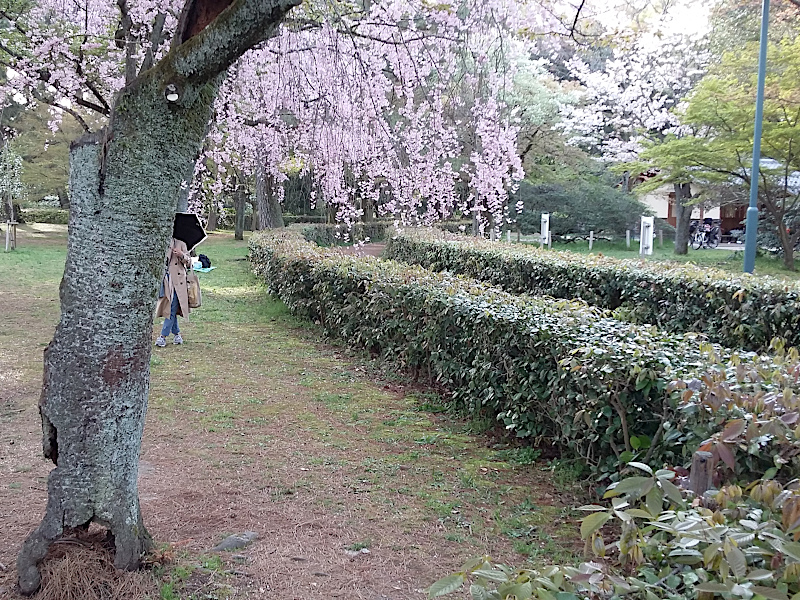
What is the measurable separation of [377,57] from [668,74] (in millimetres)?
20566

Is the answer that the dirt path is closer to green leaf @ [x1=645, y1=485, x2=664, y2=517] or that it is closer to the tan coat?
the tan coat

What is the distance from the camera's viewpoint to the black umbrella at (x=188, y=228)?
22.6ft

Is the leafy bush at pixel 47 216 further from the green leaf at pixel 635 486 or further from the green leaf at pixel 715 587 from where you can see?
the green leaf at pixel 715 587

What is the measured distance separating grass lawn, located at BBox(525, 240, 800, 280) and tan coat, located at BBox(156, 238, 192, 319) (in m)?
12.3

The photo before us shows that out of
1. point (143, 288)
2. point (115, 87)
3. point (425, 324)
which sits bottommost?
point (425, 324)

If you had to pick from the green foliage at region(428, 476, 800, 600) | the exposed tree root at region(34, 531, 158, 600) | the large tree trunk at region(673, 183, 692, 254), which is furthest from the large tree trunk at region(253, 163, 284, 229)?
the green foliage at region(428, 476, 800, 600)

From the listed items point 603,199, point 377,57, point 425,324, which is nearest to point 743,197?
point 603,199

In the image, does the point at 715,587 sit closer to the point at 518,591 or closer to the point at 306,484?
the point at 518,591

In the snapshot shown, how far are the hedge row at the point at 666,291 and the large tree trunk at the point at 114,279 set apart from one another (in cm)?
343

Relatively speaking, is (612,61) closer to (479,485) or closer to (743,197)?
(743,197)

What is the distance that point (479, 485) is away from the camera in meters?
4.35

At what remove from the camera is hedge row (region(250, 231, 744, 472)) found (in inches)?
149

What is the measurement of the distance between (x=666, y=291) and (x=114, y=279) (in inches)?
253

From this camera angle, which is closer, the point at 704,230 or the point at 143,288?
the point at 143,288
